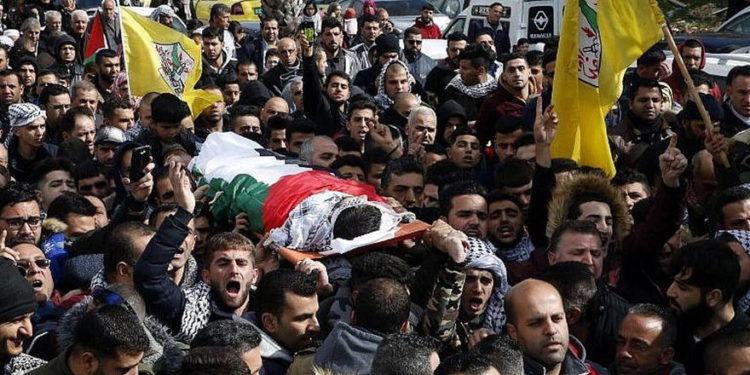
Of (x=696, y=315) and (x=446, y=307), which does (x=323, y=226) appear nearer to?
(x=446, y=307)

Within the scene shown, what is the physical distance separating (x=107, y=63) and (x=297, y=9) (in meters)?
6.75

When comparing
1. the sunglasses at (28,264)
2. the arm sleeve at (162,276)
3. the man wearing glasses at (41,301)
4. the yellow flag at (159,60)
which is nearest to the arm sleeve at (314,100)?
the yellow flag at (159,60)

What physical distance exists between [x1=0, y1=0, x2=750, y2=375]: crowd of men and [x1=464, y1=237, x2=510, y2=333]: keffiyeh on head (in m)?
0.01

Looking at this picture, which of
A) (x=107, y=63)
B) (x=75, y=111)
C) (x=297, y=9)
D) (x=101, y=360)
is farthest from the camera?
(x=297, y=9)

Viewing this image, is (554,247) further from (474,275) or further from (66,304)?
(66,304)

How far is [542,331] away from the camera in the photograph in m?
5.93

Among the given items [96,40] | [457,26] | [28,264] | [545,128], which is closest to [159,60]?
[96,40]

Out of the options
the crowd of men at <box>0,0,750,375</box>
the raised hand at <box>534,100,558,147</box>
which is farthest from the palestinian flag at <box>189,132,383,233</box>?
the raised hand at <box>534,100,558,147</box>

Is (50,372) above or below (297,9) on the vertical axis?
above

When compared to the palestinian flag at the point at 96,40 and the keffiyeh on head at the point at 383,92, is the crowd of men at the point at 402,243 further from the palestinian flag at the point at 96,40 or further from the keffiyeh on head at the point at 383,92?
the palestinian flag at the point at 96,40

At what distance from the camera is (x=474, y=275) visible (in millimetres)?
6609

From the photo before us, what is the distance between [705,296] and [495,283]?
0.96m

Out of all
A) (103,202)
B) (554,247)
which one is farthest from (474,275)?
(103,202)

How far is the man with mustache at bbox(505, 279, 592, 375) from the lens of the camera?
5891 millimetres
